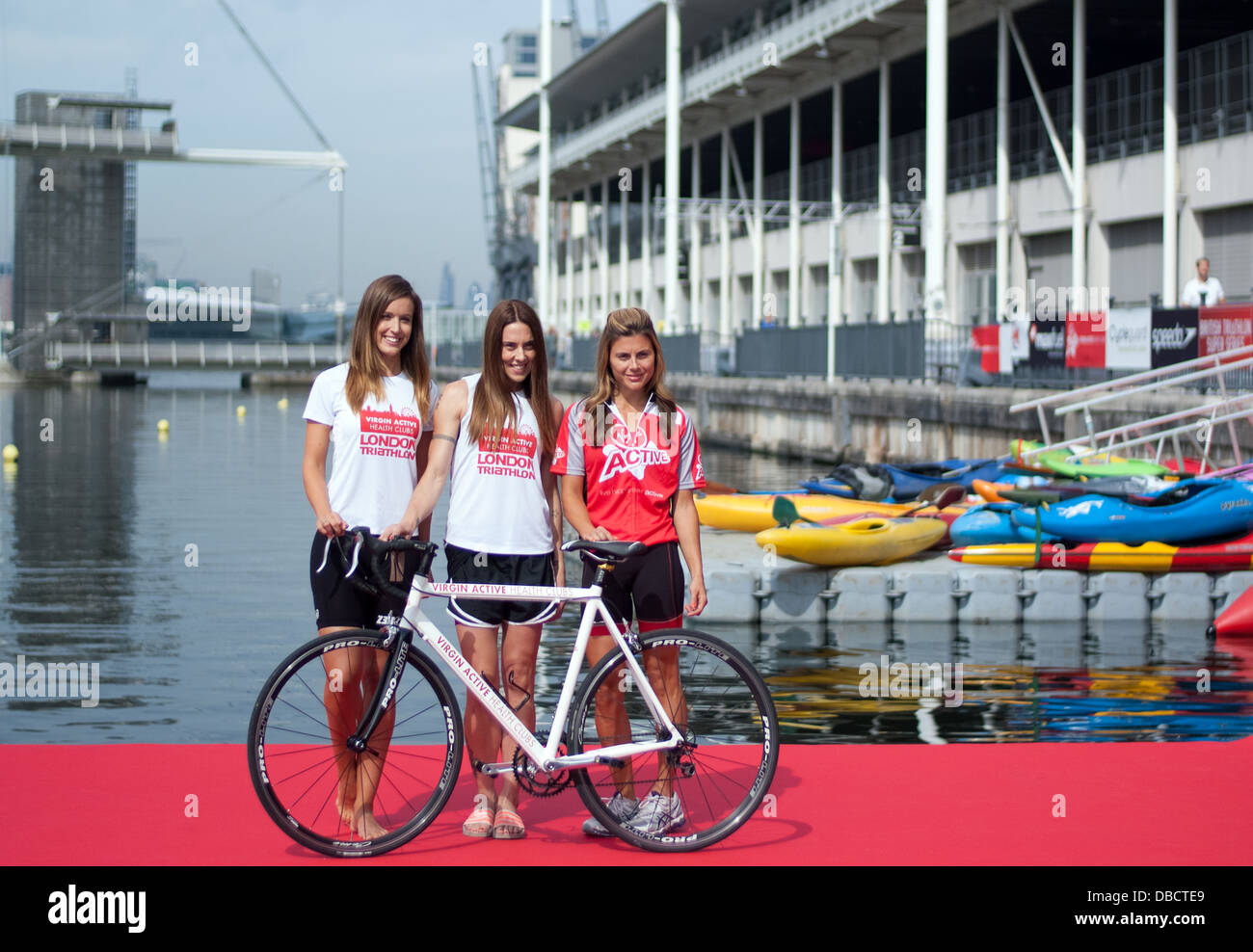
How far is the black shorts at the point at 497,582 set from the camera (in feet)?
17.4

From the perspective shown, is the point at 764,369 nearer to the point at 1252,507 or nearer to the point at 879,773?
the point at 1252,507

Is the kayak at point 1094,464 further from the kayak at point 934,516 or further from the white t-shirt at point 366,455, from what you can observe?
the white t-shirt at point 366,455

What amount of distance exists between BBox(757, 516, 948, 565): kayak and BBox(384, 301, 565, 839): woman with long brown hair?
677 centimetres

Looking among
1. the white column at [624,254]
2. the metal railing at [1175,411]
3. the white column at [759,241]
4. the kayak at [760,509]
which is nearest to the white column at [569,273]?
the white column at [624,254]

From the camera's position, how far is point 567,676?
5176 millimetres

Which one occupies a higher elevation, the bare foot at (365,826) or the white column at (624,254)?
the white column at (624,254)

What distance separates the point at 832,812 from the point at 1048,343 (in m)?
18.5

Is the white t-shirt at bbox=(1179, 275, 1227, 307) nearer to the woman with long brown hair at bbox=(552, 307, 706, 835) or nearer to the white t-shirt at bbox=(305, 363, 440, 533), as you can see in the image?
the woman with long brown hair at bbox=(552, 307, 706, 835)

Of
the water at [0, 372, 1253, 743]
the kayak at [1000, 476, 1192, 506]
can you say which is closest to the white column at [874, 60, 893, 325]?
the water at [0, 372, 1253, 743]

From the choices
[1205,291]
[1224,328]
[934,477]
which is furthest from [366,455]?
[1205,291]

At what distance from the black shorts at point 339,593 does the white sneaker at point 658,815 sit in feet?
3.49

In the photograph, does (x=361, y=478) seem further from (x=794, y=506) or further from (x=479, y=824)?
(x=794, y=506)

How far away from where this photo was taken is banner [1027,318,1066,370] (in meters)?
22.6
